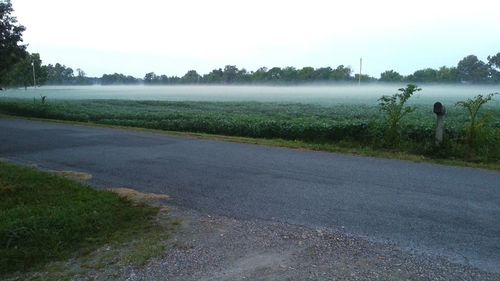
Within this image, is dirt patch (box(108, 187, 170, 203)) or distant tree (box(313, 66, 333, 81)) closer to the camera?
dirt patch (box(108, 187, 170, 203))

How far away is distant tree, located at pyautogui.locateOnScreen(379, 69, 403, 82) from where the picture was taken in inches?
4255

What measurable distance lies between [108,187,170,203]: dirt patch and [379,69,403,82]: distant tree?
109347 millimetres

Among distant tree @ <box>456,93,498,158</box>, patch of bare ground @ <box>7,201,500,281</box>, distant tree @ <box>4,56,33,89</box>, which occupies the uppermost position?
distant tree @ <box>4,56,33,89</box>

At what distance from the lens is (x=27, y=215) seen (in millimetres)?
4828

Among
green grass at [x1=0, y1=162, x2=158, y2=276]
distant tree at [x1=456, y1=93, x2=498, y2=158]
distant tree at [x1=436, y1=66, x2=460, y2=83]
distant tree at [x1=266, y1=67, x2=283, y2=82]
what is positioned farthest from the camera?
distant tree at [x1=266, y1=67, x2=283, y2=82]

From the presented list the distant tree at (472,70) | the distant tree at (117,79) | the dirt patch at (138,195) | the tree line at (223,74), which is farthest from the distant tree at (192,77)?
the dirt patch at (138,195)

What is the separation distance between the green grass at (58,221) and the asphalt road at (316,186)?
845 millimetres

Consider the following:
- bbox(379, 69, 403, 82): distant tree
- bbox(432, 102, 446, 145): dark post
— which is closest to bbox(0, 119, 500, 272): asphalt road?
bbox(432, 102, 446, 145): dark post

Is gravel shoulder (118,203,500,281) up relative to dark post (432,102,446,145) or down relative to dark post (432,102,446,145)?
down

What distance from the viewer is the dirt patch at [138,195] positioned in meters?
5.91

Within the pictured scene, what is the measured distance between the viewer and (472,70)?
102 meters

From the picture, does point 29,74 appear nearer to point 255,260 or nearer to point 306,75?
point 306,75

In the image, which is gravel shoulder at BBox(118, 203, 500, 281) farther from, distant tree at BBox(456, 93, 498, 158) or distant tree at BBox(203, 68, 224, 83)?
distant tree at BBox(203, 68, 224, 83)

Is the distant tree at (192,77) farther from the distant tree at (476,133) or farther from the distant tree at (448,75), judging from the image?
the distant tree at (476,133)
